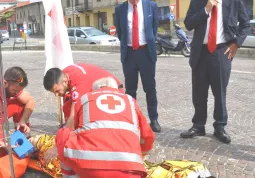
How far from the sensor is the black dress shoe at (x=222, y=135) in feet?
13.8

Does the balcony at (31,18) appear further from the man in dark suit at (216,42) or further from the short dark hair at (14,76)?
the man in dark suit at (216,42)

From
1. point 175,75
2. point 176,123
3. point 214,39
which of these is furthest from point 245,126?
point 175,75

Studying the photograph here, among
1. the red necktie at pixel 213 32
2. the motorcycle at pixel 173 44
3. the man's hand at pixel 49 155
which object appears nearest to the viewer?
the man's hand at pixel 49 155

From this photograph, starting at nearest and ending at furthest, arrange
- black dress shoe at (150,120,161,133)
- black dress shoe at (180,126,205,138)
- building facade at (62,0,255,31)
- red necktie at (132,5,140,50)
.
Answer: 1. black dress shoe at (180,126,205,138)
2. red necktie at (132,5,140,50)
3. black dress shoe at (150,120,161,133)
4. building facade at (62,0,255,31)

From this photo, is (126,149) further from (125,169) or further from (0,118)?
(0,118)

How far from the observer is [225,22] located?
3.92m

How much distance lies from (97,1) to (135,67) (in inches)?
1764

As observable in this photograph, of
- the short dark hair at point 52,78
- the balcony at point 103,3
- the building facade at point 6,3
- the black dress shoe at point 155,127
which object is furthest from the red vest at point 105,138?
the balcony at point 103,3

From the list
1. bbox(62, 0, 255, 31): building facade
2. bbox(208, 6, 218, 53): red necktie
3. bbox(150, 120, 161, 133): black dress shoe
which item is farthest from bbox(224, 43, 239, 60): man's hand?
bbox(62, 0, 255, 31): building facade

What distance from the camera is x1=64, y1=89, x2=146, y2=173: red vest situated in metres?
2.43

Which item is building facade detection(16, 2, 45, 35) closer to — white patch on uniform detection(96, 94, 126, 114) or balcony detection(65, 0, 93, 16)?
balcony detection(65, 0, 93, 16)

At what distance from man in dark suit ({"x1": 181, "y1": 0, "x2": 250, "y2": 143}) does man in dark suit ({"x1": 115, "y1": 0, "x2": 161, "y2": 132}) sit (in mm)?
581

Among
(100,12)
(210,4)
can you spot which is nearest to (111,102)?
(210,4)

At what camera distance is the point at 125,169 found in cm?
244
